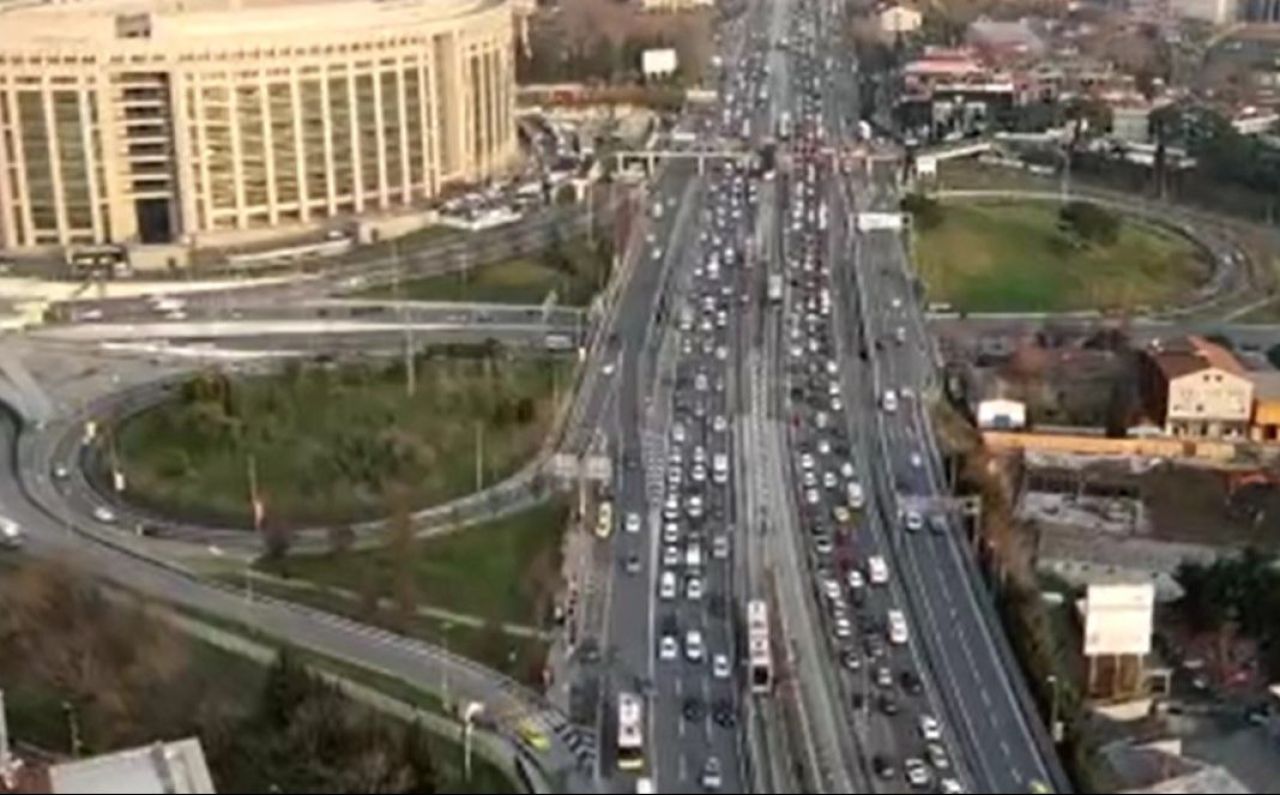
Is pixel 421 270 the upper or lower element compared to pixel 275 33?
lower

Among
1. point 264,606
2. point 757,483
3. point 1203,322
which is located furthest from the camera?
point 1203,322

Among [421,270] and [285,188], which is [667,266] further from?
[285,188]

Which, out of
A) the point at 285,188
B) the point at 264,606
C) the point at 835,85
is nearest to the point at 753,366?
the point at 264,606

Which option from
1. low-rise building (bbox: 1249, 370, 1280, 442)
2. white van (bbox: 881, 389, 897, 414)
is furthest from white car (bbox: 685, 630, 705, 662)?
low-rise building (bbox: 1249, 370, 1280, 442)

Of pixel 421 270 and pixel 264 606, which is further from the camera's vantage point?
→ pixel 421 270

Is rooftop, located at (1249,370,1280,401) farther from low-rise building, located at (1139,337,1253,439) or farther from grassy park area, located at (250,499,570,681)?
grassy park area, located at (250,499,570,681)

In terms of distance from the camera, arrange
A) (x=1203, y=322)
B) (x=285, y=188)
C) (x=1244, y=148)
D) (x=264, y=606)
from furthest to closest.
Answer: (x=1244, y=148) → (x=285, y=188) → (x=1203, y=322) → (x=264, y=606)

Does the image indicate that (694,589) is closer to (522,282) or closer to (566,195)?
(522,282)
